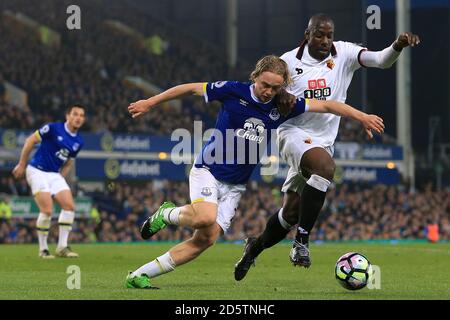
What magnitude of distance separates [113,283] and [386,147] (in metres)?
29.1

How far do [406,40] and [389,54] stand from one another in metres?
0.38

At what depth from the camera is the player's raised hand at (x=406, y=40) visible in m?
9.23

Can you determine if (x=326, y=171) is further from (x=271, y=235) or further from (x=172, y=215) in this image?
(x=172, y=215)

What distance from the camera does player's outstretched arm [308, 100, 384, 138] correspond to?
8.78 metres

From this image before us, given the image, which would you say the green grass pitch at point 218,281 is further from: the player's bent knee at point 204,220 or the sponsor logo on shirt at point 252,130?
the sponsor logo on shirt at point 252,130

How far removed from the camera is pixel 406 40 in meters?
9.44

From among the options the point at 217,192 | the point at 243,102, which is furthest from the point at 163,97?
the point at 217,192

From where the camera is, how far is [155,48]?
132 ft

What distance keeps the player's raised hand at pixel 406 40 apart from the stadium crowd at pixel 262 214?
1727cm

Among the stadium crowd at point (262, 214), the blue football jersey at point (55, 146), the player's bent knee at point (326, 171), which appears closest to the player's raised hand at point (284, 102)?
the player's bent knee at point (326, 171)

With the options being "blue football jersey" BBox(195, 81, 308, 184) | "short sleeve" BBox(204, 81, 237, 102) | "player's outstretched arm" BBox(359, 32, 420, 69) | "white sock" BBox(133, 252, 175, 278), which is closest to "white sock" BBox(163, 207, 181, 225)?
"white sock" BBox(133, 252, 175, 278)

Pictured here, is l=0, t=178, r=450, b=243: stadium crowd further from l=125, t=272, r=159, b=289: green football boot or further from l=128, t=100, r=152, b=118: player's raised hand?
l=128, t=100, r=152, b=118: player's raised hand
